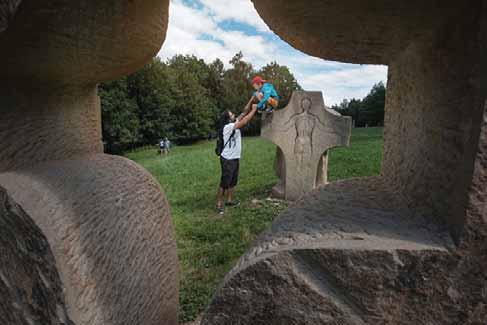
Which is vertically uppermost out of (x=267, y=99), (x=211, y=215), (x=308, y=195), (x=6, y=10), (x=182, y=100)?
(x=182, y=100)

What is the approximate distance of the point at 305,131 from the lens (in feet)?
15.3

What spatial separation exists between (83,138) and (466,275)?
1.32 meters

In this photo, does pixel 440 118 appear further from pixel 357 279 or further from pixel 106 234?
pixel 106 234

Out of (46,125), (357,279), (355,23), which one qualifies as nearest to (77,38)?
(46,125)

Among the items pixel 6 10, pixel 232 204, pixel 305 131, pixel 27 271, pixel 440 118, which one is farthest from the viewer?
pixel 232 204

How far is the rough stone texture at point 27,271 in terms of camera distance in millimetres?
838

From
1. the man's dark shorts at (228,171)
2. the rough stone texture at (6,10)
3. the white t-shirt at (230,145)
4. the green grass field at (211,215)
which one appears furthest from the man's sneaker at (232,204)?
the rough stone texture at (6,10)

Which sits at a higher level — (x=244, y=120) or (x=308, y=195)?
(x=244, y=120)

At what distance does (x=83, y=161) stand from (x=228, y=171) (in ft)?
10.9

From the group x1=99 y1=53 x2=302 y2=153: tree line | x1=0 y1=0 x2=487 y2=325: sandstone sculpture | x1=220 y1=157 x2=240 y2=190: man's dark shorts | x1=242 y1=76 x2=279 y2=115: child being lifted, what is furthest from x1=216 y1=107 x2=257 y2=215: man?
x1=99 y1=53 x2=302 y2=153: tree line

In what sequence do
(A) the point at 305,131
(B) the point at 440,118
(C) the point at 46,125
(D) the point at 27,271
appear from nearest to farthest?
(B) the point at 440,118
(D) the point at 27,271
(C) the point at 46,125
(A) the point at 305,131

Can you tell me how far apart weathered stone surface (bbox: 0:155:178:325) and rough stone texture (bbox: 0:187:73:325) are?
19 millimetres

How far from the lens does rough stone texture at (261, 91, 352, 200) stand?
4.64 meters

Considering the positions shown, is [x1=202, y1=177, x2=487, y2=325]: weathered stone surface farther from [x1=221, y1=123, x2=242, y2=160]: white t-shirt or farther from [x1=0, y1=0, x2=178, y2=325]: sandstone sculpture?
[x1=221, y1=123, x2=242, y2=160]: white t-shirt
